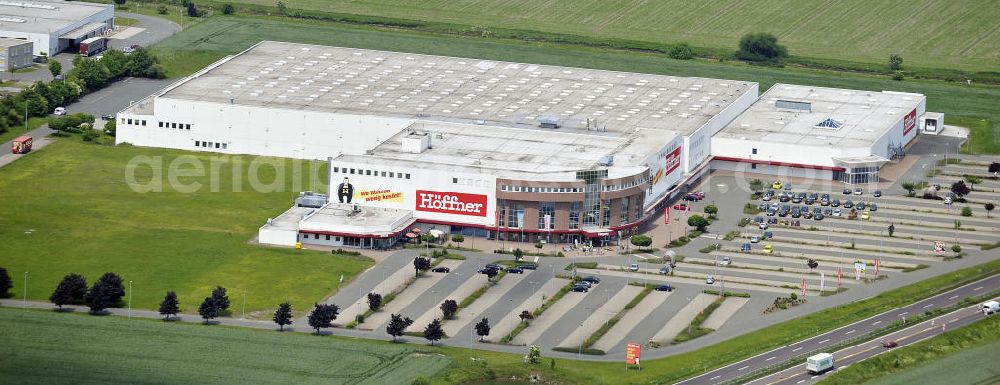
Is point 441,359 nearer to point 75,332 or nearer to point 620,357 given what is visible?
point 620,357

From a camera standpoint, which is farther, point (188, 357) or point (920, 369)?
point (920, 369)

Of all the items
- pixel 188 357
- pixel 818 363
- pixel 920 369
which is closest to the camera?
pixel 818 363

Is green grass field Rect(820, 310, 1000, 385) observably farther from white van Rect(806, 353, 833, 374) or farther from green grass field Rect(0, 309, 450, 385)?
green grass field Rect(0, 309, 450, 385)

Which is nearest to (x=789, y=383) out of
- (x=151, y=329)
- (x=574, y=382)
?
(x=574, y=382)

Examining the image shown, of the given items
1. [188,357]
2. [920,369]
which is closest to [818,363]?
[920,369]

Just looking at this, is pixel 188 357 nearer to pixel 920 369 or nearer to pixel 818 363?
pixel 818 363
